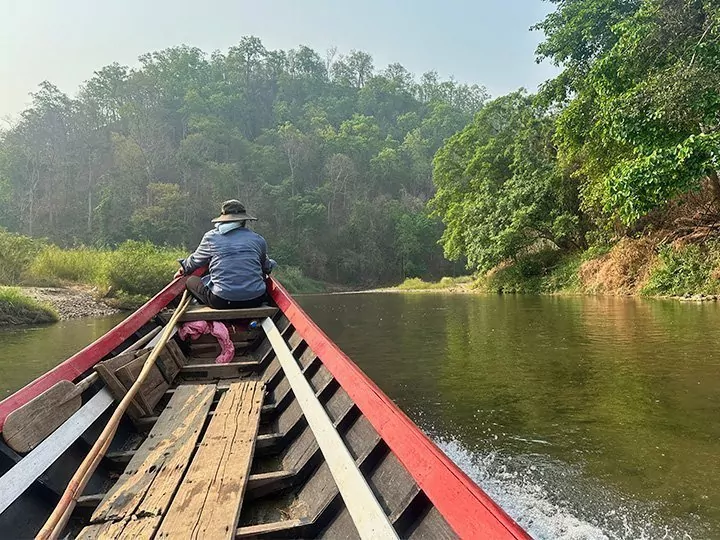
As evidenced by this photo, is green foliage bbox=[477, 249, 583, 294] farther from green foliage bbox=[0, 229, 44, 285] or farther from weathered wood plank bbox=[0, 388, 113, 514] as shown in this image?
green foliage bbox=[0, 229, 44, 285]

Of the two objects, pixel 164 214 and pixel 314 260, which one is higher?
pixel 164 214

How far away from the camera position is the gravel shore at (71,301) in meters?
12.6

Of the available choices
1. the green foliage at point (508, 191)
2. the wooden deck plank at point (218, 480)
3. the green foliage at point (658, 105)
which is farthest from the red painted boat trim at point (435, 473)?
the green foliage at point (508, 191)

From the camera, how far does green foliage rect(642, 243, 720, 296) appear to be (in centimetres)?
1116

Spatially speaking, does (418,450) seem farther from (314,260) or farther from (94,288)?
(314,260)

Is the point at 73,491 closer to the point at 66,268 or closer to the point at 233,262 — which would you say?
the point at 233,262

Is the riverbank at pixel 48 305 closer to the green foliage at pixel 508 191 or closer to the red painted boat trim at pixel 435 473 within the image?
the red painted boat trim at pixel 435 473

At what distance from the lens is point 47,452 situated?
193cm

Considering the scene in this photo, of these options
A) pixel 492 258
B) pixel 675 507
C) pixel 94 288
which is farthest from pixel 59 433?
pixel 492 258

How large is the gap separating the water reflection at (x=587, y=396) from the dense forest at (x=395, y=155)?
396cm

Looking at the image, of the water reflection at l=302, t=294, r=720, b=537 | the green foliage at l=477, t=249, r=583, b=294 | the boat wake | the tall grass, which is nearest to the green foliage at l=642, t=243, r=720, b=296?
the water reflection at l=302, t=294, r=720, b=537

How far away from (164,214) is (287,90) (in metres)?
34.5

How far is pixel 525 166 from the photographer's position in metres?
18.6

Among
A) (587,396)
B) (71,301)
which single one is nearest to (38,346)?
(71,301)
